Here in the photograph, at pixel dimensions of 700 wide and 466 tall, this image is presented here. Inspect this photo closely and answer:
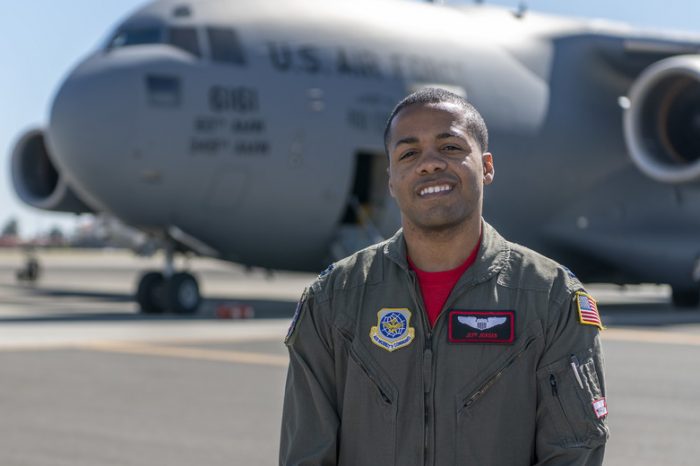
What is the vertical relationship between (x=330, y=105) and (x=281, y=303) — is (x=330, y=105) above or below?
above

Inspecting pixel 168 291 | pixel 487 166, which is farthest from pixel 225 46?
pixel 487 166

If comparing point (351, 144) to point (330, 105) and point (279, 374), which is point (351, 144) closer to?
point (330, 105)

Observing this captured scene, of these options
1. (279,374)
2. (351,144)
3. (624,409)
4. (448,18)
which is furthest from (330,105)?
(624,409)

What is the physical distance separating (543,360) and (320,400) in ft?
1.63

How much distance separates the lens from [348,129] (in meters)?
16.2

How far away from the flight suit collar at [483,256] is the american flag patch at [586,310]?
0.18 m

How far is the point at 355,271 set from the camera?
2.80m

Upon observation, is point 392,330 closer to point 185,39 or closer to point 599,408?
point 599,408

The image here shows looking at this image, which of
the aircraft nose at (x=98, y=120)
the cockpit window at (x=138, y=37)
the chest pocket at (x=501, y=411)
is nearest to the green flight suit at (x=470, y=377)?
the chest pocket at (x=501, y=411)

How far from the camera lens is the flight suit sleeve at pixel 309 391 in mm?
2723

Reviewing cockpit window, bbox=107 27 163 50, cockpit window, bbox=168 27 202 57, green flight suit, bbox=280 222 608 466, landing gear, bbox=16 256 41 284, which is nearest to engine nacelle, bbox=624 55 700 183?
cockpit window, bbox=168 27 202 57

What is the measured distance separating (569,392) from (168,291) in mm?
13879

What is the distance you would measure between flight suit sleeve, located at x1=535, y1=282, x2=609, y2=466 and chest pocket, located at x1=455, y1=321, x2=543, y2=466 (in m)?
0.03

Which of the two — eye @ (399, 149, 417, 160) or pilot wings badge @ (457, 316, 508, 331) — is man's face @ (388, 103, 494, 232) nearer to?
eye @ (399, 149, 417, 160)
